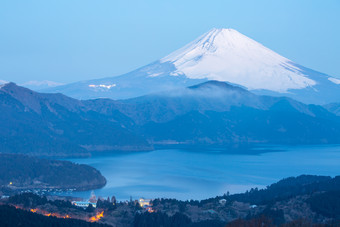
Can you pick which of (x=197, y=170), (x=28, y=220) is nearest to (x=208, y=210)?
(x=28, y=220)

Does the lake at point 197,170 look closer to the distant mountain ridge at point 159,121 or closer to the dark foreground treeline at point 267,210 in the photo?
the distant mountain ridge at point 159,121

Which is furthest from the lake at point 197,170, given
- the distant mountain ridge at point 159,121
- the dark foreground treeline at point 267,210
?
the dark foreground treeline at point 267,210

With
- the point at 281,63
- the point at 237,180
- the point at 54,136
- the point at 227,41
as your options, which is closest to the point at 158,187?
the point at 237,180

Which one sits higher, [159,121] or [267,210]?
[159,121]

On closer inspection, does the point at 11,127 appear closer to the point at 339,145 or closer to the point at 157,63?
the point at 339,145

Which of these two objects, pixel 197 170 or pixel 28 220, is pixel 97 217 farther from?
pixel 197 170

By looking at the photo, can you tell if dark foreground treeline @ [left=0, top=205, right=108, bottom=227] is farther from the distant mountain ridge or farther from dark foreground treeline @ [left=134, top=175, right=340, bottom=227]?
the distant mountain ridge
